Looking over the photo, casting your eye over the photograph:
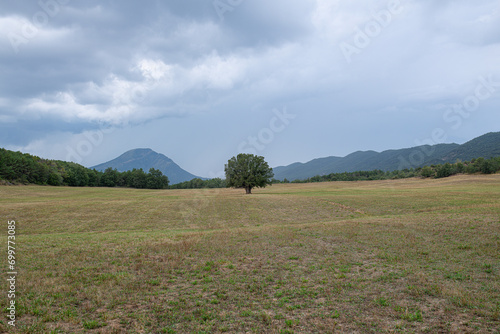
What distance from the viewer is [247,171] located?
7181cm

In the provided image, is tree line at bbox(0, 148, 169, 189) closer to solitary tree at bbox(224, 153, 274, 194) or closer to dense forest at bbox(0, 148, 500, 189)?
dense forest at bbox(0, 148, 500, 189)

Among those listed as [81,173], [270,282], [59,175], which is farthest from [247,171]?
[81,173]

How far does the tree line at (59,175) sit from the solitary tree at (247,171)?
7612 cm

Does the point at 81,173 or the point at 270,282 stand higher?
the point at 81,173

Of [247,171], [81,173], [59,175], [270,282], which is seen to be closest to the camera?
[270,282]

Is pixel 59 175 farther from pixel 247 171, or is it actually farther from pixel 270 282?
pixel 270 282

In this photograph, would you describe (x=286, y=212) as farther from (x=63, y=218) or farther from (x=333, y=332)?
(x=333, y=332)

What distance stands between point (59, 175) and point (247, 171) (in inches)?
3366

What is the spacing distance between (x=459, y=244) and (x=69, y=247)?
75.2 ft

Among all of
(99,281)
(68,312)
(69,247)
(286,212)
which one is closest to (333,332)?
(68,312)

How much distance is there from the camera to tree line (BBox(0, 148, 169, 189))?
93938 millimetres

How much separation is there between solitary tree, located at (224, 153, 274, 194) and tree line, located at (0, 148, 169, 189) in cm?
7612

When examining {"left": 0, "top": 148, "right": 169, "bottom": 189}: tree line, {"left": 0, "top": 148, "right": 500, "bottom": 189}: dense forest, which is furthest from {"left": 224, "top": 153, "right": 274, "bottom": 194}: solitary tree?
{"left": 0, "top": 148, "right": 169, "bottom": 189}: tree line

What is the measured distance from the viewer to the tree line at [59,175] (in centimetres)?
9394
